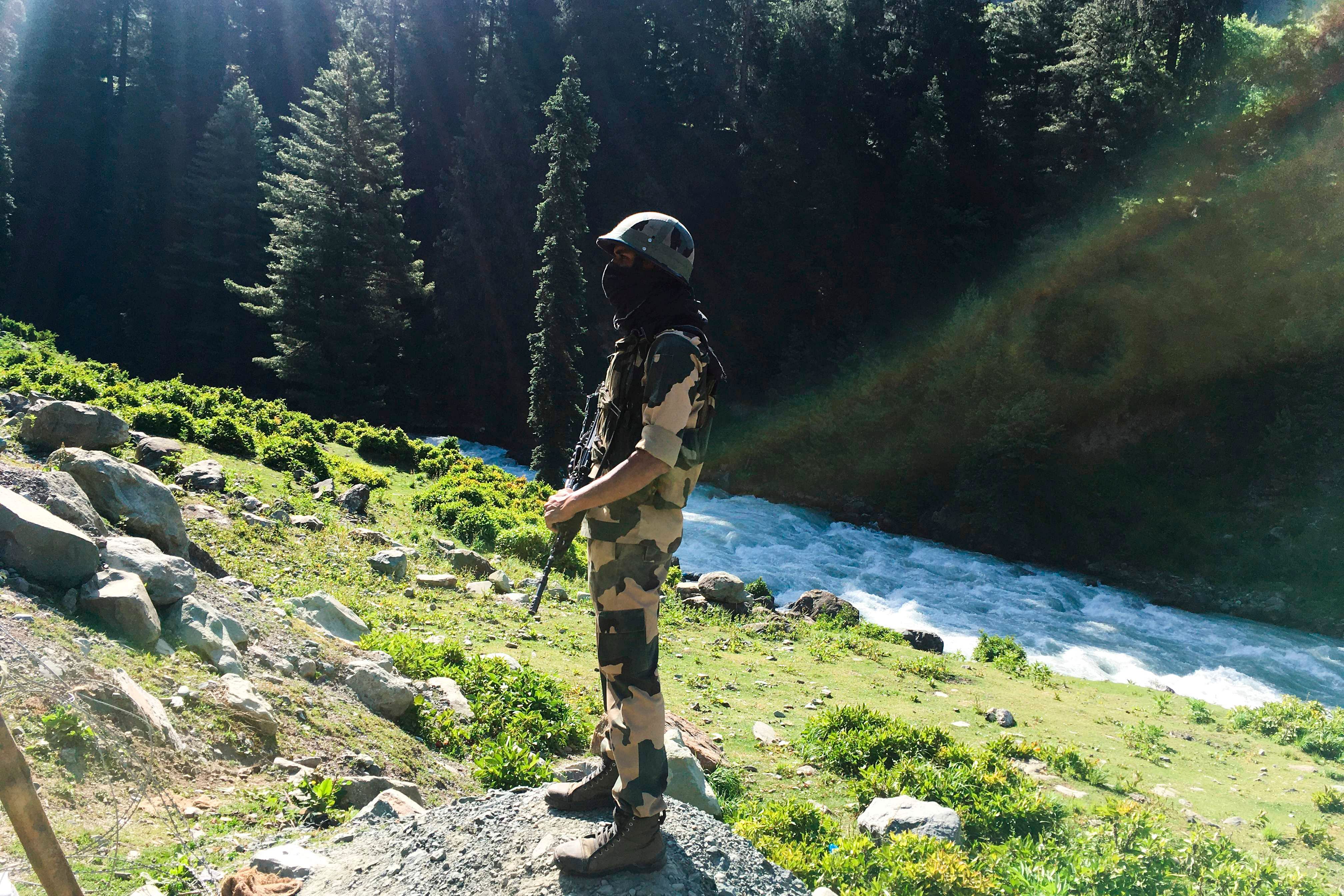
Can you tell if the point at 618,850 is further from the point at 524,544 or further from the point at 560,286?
the point at 560,286

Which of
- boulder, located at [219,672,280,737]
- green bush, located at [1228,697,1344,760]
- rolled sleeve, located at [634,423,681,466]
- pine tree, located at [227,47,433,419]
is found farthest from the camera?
pine tree, located at [227,47,433,419]

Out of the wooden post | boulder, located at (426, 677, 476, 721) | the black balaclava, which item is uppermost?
the black balaclava

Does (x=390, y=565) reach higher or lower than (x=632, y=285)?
lower

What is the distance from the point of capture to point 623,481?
2.81m

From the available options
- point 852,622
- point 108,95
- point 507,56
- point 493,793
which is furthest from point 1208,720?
point 108,95

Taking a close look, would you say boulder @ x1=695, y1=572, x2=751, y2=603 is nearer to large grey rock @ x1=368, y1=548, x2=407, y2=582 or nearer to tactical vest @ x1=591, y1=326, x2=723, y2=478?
large grey rock @ x1=368, y1=548, x2=407, y2=582

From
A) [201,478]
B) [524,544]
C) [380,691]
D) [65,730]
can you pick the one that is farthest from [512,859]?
[524,544]

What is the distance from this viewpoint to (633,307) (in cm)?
308

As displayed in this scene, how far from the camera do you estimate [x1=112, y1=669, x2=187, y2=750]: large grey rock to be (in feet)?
12.6

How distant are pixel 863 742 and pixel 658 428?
4.35 metres

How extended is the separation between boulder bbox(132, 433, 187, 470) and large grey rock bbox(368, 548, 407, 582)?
252 cm

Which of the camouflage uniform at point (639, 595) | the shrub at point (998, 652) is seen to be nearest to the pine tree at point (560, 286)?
the shrub at point (998, 652)

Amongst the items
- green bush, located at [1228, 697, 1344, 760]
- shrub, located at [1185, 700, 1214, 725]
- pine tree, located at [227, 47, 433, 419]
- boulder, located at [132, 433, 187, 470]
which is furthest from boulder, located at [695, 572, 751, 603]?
pine tree, located at [227, 47, 433, 419]

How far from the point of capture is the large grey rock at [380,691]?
5.45 metres
